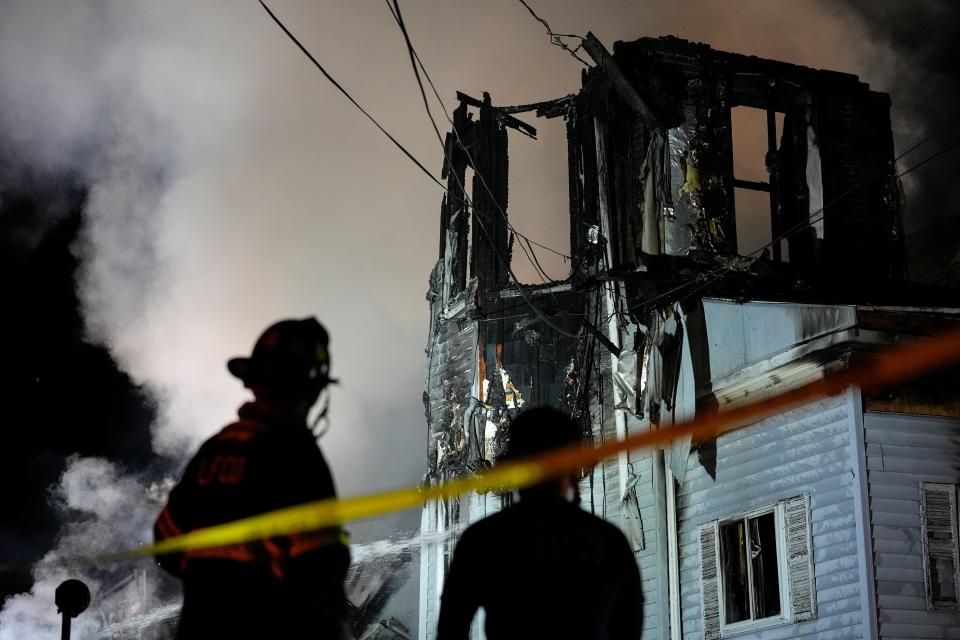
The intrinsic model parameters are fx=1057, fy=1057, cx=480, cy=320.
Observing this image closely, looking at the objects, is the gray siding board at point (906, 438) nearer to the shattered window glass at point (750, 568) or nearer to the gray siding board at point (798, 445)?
the gray siding board at point (798, 445)

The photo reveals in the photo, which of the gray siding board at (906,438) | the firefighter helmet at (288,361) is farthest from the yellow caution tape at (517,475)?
the gray siding board at (906,438)

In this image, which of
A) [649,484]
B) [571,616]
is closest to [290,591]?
[571,616]

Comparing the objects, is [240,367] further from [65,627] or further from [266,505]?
[65,627]

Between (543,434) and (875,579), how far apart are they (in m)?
10.2

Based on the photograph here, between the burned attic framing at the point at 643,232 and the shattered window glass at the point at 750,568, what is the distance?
216 cm

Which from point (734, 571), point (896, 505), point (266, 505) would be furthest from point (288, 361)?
point (734, 571)

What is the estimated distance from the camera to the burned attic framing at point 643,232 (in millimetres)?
18062

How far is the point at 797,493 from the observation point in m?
13.6

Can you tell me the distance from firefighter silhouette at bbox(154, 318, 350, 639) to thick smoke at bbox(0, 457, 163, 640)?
35.7 m

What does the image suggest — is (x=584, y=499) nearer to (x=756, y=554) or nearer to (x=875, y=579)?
(x=756, y=554)

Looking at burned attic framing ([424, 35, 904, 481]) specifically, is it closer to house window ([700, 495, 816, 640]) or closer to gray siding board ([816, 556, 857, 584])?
house window ([700, 495, 816, 640])

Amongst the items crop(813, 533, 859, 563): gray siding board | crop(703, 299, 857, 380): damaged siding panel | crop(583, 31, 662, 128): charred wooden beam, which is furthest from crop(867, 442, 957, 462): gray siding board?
crop(583, 31, 662, 128): charred wooden beam

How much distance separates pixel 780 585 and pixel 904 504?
6.25ft

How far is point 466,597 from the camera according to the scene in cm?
351
